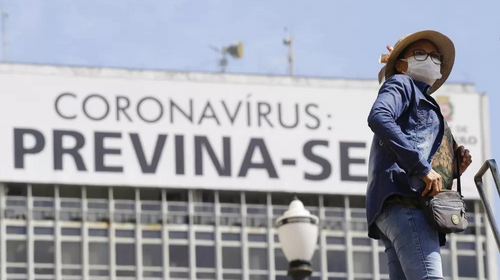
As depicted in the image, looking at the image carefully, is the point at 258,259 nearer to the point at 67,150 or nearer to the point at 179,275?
the point at 179,275

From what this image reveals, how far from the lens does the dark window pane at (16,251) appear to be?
104125mm

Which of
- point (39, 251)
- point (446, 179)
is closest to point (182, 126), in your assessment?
point (39, 251)

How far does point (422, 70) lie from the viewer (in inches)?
595

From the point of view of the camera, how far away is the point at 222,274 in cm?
10669

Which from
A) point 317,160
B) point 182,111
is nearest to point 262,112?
point 317,160

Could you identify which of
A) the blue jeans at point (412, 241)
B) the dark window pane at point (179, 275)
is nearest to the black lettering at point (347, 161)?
the dark window pane at point (179, 275)

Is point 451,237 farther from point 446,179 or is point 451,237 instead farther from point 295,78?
point 446,179

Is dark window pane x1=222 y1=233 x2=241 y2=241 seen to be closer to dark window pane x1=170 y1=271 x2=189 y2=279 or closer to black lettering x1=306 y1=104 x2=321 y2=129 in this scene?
dark window pane x1=170 y1=271 x2=189 y2=279

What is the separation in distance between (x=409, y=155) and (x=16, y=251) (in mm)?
90839

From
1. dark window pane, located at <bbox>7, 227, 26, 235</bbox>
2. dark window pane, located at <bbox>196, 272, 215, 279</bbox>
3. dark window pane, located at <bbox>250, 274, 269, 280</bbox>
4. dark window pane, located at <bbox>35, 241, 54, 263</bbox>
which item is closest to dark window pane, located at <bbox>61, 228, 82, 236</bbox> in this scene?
dark window pane, located at <bbox>35, 241, 54, 263</bbox>

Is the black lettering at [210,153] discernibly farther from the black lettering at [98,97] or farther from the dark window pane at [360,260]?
the dark window pane at [360,260]

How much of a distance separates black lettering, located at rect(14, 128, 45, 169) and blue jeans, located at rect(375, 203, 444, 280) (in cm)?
9109

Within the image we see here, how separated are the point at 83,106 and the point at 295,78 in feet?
40.5

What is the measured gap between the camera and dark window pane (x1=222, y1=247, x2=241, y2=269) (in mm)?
106688
